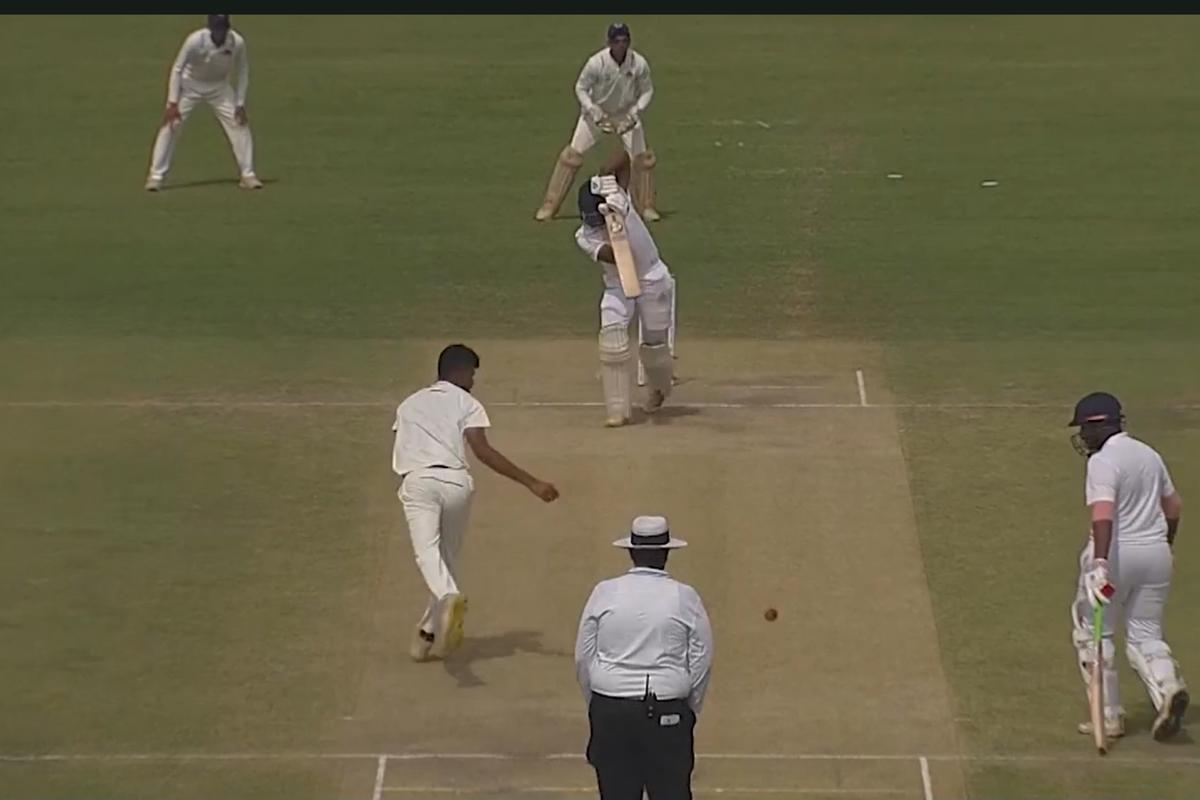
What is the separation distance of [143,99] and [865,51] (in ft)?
29.9

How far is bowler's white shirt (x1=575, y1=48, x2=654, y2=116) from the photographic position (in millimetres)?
24062

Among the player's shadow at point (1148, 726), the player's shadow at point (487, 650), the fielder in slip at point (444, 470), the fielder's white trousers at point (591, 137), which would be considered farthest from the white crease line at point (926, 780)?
the fielder's white trousers at point (591, 137)

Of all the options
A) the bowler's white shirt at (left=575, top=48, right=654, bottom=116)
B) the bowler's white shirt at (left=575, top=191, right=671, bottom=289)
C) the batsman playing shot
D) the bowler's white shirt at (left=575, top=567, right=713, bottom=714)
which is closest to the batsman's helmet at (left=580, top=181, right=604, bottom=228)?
the bowler's white shirt at (left=575, top=191, right=671, bottom=289)

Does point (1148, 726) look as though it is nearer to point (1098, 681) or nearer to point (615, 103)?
point (1098, 681)

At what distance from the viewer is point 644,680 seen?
1128 cm

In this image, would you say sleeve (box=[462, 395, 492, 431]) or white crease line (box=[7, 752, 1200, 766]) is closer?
white crease line (box=[7, 752, 1200, 766])

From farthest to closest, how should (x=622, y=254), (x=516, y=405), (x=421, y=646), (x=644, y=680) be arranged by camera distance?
(x=516, y=405), (x=622, y=254), (x=421, y=646), (x=644, y=680)

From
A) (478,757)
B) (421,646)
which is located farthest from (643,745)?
(421,646)

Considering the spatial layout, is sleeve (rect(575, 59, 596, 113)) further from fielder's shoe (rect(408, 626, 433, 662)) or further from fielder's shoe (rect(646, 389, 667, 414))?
fielder's shoe (rect(408, 626, 433, 662))

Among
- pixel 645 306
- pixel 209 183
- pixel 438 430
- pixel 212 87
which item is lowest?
pixel 438 430

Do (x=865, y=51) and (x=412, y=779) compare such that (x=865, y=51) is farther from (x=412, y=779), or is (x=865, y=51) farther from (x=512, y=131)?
(x=412, y=779)

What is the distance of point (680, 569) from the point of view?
52.5ft

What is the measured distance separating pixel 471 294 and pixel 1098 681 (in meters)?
10.2

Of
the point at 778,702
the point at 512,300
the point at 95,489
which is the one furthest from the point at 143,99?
the point at 778,702
